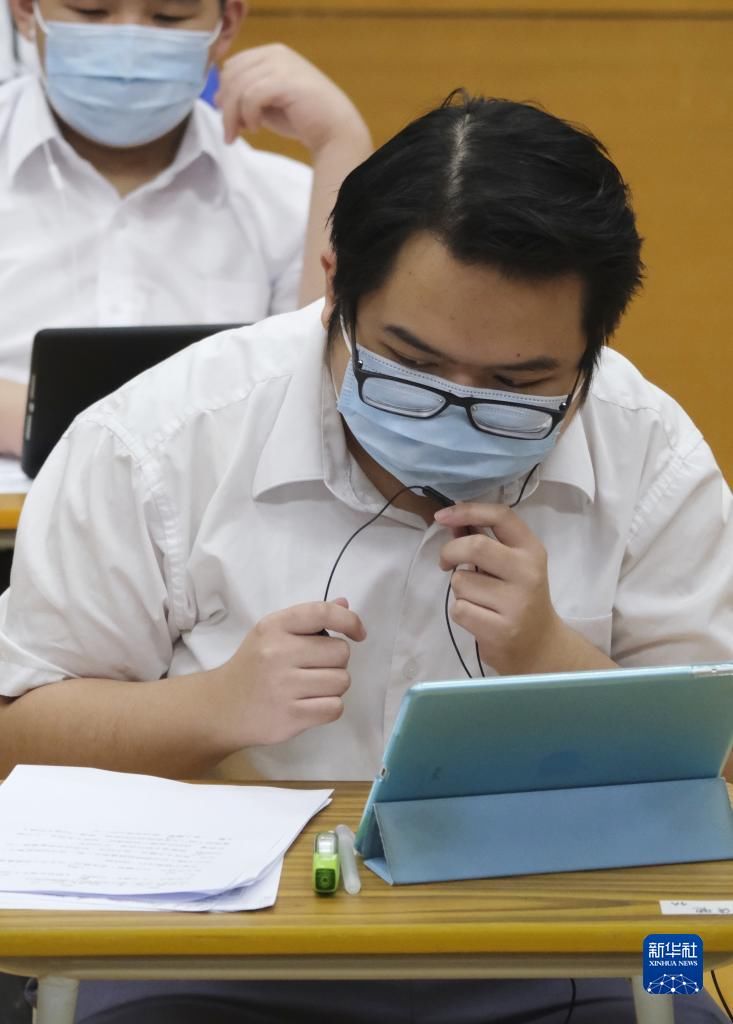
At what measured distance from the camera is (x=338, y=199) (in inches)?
49.1

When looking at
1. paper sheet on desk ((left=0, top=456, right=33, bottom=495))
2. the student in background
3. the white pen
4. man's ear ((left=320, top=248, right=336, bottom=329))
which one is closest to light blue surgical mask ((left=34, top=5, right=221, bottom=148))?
the student in background

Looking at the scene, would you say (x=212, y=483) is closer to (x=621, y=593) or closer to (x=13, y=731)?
(x=13, y=731)

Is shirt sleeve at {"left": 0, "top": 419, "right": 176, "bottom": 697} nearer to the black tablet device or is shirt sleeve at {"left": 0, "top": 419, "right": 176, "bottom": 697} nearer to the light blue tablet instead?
the light blue tablet

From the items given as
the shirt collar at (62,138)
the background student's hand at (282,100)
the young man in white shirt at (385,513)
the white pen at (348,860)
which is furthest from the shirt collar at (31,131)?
the white pen at (348,860)

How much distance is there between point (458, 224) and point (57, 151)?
1.63 meters

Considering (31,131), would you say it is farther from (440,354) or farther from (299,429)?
(440,354)

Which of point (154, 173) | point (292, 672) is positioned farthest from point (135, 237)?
point (292, 672)

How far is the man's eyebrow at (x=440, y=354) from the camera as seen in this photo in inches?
46.1

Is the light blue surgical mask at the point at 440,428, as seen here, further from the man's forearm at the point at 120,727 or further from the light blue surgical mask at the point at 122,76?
the light blue surgical mask at the point at 122,76

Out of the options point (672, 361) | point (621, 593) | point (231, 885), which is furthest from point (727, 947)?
point (672, 361)

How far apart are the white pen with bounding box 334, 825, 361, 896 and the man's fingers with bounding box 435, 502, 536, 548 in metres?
0.28

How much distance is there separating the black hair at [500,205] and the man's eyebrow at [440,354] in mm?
49

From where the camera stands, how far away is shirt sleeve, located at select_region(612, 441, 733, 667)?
1.36m

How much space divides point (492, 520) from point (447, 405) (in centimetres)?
11
